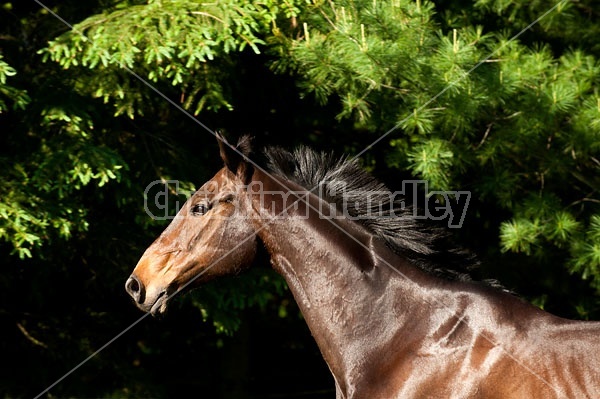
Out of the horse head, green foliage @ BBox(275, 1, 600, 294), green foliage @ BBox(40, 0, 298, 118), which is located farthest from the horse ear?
green foliage @ BBox(275, 1, 600, 294)

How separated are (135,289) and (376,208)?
140cm

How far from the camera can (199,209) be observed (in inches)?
170

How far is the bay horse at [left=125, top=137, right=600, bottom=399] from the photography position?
3.65 metres

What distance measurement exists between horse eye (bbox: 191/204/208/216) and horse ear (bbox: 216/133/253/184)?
0.84 ft

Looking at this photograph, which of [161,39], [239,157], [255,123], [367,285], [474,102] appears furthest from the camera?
[255,123]

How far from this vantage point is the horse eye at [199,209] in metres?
4.32

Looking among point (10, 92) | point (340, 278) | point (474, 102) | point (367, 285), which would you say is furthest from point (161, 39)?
point (367, 285)

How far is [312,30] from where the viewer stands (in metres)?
6.50

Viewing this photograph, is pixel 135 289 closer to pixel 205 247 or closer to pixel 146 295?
pixel 146 295

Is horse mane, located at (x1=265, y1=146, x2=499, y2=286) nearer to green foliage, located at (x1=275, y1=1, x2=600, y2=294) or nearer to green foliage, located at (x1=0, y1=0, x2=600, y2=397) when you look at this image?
green foliage, located at (x1=0, y1=0, x2=600, y2=397)

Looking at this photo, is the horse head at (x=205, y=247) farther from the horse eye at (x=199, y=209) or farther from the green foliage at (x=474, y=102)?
the green foliage at (x=474, y=102)

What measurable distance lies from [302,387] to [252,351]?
86cm

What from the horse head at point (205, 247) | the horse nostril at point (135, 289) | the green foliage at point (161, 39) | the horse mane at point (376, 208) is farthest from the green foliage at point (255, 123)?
the horse nostril at point (135, 289)

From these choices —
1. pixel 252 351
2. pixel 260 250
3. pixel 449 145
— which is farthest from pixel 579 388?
pixel 252 351
